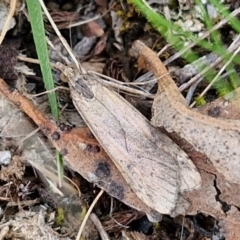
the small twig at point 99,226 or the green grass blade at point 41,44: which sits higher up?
the green grass blade at point 41,44

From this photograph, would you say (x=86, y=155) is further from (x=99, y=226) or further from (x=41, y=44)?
(x=41, y=44)

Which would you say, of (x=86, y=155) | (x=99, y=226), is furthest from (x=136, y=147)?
(x=99, y=226)

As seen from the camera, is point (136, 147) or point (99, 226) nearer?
point (136, 147)

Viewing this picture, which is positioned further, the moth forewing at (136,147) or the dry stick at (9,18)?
the dry stick at (9,18)

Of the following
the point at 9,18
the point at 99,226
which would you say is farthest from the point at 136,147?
the point at 9,18

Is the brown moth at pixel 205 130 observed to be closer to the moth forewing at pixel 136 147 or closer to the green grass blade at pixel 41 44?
the moth forewing at pixel 136 147

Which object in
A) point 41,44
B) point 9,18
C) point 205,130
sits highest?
point 9,18

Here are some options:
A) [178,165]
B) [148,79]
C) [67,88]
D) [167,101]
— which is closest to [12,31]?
[67,88]

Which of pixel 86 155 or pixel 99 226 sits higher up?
pixel 86 155

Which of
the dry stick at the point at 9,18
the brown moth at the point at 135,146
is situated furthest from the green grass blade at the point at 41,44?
the dry stick at the point at 9,18
